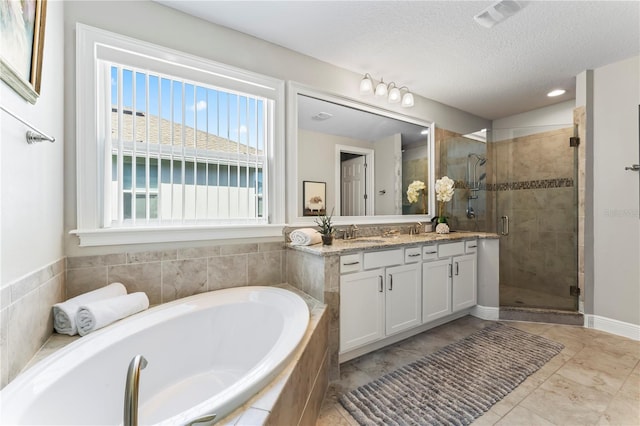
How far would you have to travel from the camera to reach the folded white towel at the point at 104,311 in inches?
49.1

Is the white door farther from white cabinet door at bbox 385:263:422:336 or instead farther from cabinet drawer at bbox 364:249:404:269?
white cabinet door at bbox 385:263:422:336

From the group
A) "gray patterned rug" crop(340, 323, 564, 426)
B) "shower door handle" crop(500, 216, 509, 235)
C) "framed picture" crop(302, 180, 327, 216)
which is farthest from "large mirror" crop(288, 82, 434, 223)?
"gray patterned rug" crop(340, 323, 564, 426)

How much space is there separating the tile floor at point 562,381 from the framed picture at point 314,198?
121 cm

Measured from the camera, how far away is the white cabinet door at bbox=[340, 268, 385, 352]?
72.1 inches

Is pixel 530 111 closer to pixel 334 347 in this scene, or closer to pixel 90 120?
pixel 334 347

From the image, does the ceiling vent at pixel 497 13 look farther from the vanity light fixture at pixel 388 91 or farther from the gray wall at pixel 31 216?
the gray wall at pixel 31 216

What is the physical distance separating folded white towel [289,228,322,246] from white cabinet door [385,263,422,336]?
2.03 feet

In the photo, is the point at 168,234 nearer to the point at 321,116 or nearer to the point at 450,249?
the point at 321,116

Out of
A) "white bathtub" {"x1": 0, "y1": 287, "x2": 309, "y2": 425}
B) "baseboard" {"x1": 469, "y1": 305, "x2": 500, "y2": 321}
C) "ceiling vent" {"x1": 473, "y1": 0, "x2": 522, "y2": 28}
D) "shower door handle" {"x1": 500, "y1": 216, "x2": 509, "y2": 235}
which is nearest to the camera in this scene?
"white bathtub" {"x1": 0, "y1": 287, "x2": 309, "y2": 425}

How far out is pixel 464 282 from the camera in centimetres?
263

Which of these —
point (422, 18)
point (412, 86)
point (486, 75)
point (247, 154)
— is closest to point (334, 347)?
point (247, 154)

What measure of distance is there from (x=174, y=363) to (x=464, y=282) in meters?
2.54

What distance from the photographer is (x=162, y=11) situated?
1722 mm

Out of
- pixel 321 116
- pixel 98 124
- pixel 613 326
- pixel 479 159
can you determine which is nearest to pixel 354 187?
pixel 321 116
